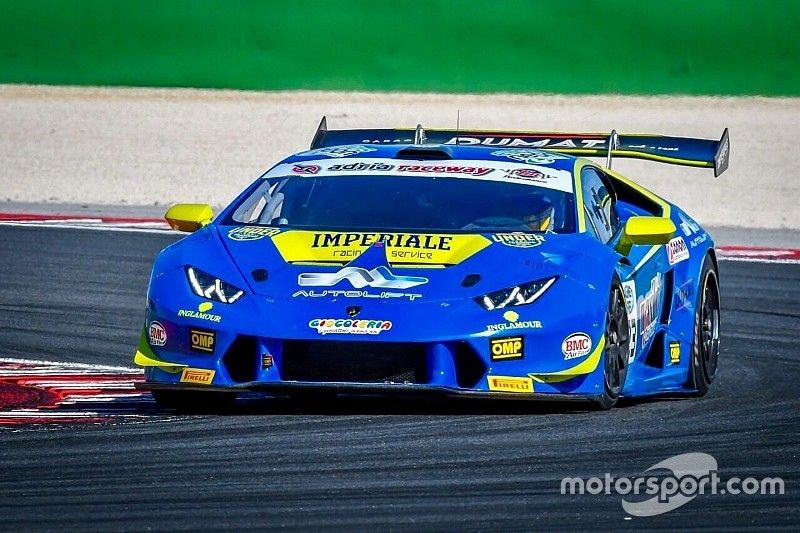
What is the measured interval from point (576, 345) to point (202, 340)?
1.48 metres

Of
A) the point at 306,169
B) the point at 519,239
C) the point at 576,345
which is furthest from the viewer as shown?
the point at 306,169

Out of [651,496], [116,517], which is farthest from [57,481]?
[651,496]

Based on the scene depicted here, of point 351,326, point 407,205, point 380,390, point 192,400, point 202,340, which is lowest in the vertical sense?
point 192,400

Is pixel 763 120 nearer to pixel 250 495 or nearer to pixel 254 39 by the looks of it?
pixel 254 39

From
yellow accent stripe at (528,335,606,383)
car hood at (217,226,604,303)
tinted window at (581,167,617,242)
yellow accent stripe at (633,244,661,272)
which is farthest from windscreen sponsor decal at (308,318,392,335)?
yellow accent stripe at (633,244,661,272)

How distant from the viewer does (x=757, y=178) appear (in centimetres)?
1891

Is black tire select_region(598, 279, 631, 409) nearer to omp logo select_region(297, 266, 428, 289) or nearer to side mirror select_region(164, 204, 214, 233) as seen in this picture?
omp logo select_region(297, 266, 428, 289)

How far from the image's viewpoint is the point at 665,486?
5.76m

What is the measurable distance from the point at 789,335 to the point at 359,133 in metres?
2.88

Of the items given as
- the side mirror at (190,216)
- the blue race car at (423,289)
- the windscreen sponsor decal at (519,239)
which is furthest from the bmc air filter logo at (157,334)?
the windscreen sponsor decal at (519,239)

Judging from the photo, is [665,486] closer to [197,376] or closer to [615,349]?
[615,349]

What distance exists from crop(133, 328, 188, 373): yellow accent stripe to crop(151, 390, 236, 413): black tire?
14 cm

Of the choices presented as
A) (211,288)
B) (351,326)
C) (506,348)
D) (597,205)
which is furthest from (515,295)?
(597,205)

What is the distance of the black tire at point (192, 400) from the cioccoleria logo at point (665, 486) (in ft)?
6.91
